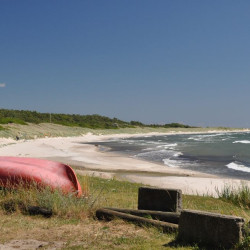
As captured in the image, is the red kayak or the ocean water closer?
the red kayak

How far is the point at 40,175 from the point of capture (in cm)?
952

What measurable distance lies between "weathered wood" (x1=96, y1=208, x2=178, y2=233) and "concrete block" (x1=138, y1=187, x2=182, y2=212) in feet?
2.14

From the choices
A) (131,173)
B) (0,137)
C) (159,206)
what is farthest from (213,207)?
(0,137)

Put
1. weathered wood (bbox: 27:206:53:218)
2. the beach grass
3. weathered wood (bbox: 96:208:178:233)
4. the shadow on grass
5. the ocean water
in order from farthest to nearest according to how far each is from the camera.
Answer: the ocean water
weathered wood (bbox: 27:206:53:218)
weathered wood (bbox: 96:208:178:233)
the beach grass
the shadow on grass

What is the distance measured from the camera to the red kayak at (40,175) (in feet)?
30.6

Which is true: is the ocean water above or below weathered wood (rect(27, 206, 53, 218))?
below

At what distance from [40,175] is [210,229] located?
17.9 feet

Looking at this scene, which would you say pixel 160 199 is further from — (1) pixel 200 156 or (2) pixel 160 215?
(1) pixel 200 156

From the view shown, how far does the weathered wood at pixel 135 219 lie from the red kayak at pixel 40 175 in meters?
1.91

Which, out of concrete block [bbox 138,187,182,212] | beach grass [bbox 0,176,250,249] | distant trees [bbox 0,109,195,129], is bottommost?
beach grass [bbox 0,176,250,249]

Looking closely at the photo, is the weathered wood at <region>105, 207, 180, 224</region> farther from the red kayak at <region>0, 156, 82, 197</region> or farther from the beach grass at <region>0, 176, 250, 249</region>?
the red kayak at <region>0, 156, 82, 197</region>

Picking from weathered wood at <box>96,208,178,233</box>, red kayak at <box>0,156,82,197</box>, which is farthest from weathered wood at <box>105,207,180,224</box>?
red kayak at <box>0,156,82,197</box>

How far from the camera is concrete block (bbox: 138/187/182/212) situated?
23.5ft

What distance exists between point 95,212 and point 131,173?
1138 cm
